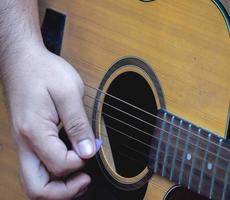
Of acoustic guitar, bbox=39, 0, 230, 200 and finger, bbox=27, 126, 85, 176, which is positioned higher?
acoustic guitar, bbox=39, 0, 230, 200

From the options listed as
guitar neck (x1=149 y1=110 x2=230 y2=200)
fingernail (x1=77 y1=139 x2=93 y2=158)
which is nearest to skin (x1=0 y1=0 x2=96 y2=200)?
fingernail (x1=77 y1=139 x2=93 y2=158)

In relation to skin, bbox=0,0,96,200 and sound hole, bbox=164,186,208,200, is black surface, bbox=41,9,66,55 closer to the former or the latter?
skin, bbox=0,0,96,200

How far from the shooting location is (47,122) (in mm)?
1065

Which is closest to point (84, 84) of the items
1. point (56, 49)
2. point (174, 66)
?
point (56, 49)

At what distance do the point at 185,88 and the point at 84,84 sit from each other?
249 mm

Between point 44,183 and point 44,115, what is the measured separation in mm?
139

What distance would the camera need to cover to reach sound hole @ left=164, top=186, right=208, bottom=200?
0.98 metres

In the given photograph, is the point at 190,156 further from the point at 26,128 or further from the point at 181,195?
the point at 26,128

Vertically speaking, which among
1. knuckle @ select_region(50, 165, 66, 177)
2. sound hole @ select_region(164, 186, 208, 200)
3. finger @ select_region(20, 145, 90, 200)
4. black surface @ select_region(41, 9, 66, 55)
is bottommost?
finger @ select_region(20, 145, 90, 200)

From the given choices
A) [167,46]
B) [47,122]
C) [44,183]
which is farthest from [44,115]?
[167,46]

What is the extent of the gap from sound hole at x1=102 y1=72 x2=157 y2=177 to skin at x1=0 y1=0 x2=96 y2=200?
2.5 inches

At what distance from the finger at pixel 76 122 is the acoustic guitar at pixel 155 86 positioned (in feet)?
0.22

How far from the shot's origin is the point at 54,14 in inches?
47.2

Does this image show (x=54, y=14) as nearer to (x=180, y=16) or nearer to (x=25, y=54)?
(x=25, y=54)
